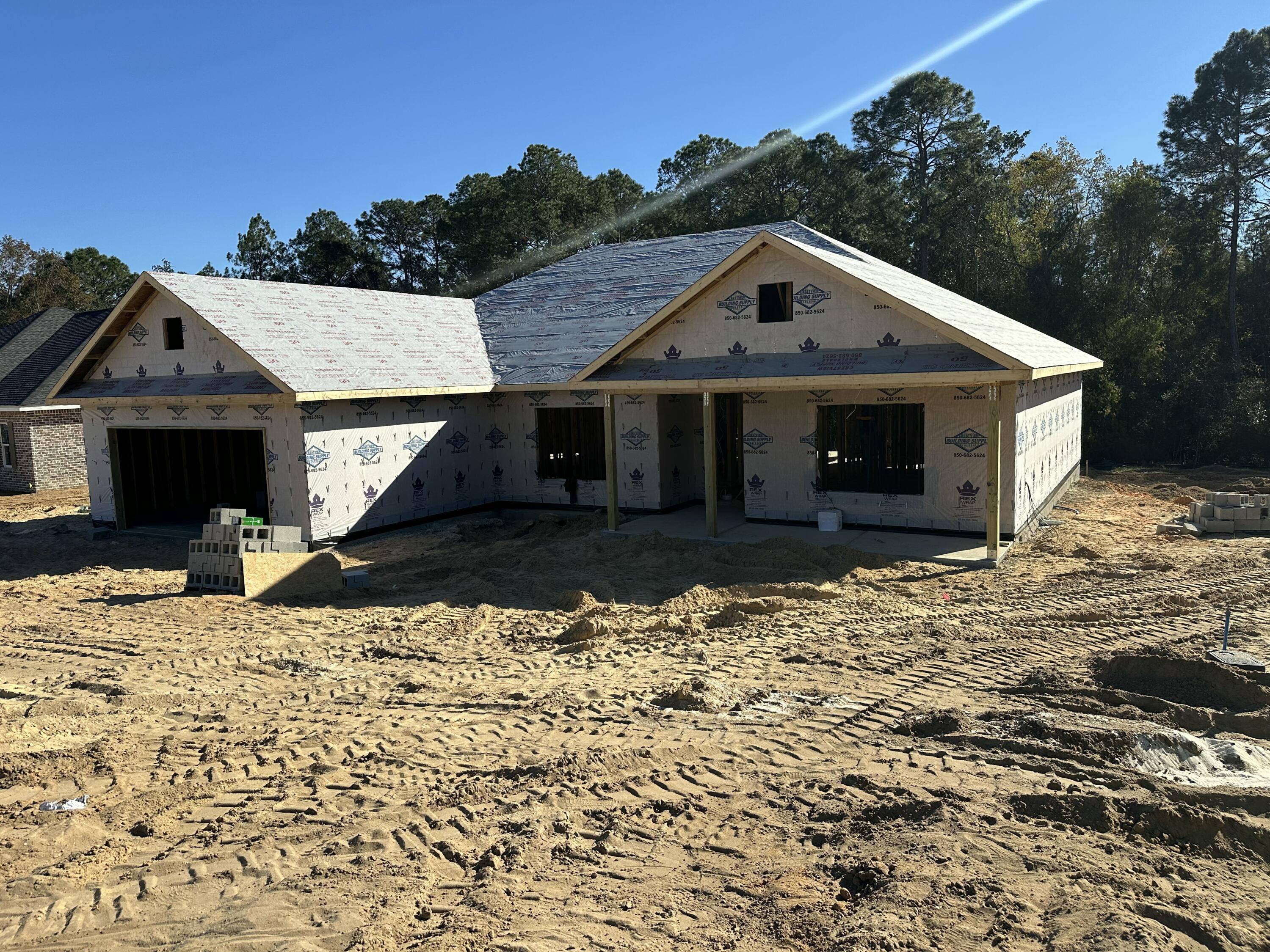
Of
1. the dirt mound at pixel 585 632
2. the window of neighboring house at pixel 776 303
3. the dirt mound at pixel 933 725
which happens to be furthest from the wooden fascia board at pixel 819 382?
the dirt mound at pixel 933 725

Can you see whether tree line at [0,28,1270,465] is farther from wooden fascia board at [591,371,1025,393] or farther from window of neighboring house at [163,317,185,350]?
window of neighboring house at [163,317,185,350]

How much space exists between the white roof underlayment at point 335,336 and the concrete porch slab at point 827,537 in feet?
15.7

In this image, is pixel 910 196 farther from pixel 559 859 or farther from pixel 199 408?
pixel 559 859

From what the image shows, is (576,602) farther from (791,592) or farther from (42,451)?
(42,451)

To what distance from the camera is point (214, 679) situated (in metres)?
8.68

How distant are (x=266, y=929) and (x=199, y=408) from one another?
46.1ft

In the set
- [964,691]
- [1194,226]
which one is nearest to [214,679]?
[964,691]

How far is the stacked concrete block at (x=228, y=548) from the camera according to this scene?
12445 mm

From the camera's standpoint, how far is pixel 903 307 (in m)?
12.8

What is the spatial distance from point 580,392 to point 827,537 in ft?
20.5

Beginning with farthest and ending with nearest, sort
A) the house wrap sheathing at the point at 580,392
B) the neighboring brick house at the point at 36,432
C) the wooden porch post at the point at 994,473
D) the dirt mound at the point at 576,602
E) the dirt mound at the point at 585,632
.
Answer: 1. the neighboring brick house at the point at 36,432
2. the house wrap sheathing at the point at 580,392
3. the wooden porch post at the point at 994,473
4. the dirt mound at the point at 576,602
5. the dirt mound at the point at 585,632

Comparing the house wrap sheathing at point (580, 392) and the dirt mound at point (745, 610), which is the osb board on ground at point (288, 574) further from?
the dirt mound at point (745, 610)

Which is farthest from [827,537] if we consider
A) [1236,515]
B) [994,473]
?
[1236,515]

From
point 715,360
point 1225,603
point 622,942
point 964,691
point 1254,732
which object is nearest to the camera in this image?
point 622,942
